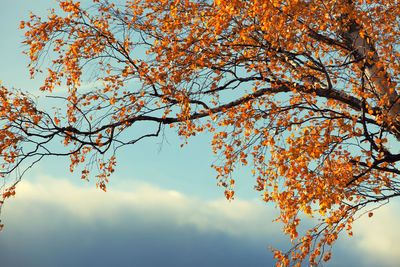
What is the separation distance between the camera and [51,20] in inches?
434

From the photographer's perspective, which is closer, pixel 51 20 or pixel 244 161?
pixel 244 161

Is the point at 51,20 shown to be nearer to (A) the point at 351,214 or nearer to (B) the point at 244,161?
(B) the point at 244,161

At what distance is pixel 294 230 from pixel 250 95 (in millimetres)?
3553

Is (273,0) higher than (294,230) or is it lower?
higher

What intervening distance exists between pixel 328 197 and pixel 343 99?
119 inches

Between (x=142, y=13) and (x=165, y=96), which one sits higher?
(x=142, y=13)

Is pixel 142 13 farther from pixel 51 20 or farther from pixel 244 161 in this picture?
pixel 244 161

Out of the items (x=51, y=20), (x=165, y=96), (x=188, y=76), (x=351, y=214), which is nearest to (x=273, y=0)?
(x=188, y=76)

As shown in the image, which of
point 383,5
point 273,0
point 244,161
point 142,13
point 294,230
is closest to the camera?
point 273,0

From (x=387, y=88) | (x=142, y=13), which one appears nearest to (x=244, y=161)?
(x=387, y=88)

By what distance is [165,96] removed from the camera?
30.5ft

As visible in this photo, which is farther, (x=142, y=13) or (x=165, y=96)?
(x=142, y=13)

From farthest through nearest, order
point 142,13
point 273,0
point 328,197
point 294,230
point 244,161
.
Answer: point 142,13 < point 244,161 < point 294,230 < point 273,0 < point 328,197

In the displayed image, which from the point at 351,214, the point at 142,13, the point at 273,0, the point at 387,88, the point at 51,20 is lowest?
the point at 351,214
